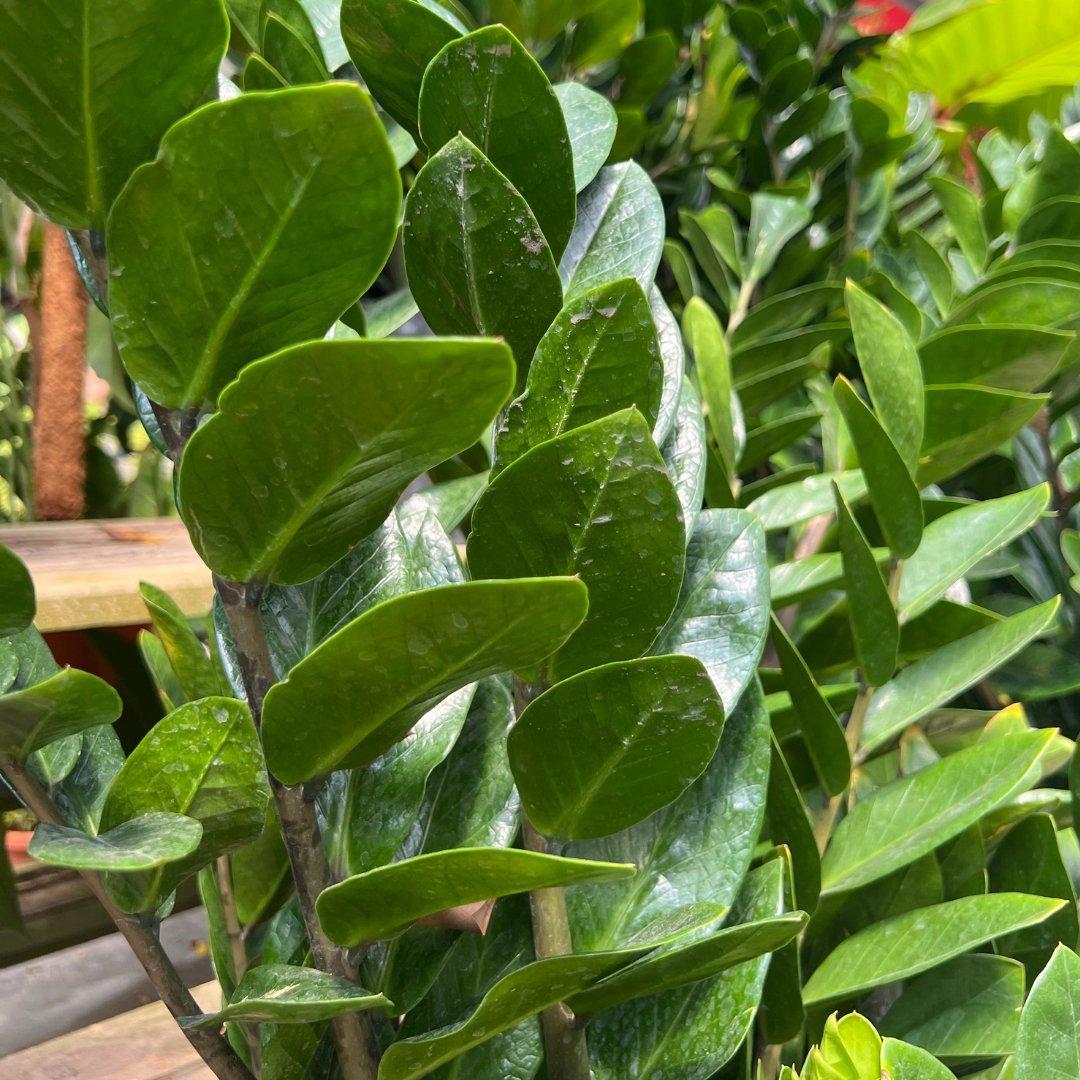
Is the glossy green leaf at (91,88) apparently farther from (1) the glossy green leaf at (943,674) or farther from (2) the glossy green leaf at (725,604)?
(1) the glossy green leaf at (943,674)

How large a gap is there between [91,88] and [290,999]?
0.15m

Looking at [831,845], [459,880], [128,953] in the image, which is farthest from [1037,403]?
[128,953]

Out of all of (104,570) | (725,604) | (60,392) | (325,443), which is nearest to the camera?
(325,443)

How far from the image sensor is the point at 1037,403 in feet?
1.09

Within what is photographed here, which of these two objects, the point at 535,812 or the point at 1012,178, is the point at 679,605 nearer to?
the point at 535,812

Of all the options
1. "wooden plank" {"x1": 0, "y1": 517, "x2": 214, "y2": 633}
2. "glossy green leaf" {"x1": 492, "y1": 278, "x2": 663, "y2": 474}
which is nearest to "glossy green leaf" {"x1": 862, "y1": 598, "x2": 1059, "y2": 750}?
A: "glossy green leaf" {"x1": 492, "y1": 278, "x2": 663, "y2": 474}

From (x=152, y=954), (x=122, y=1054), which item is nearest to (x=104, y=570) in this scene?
(x=122, y=1054)

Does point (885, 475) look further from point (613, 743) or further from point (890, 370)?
point (613, 743)

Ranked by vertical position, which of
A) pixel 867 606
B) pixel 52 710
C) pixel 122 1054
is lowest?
pixel 122 1054

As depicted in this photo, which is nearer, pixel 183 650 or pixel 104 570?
pixel 183 650

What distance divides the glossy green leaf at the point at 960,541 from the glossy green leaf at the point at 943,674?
0.07ft

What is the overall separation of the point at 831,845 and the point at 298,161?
0.89 ft

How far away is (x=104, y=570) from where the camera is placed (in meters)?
0.50

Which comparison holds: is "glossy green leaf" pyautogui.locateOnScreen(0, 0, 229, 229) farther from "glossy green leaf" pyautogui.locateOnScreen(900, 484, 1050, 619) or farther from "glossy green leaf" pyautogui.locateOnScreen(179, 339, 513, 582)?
"glossy green leaf" pyautogui.locateOnScreen(900, 484, 1050, 619)
